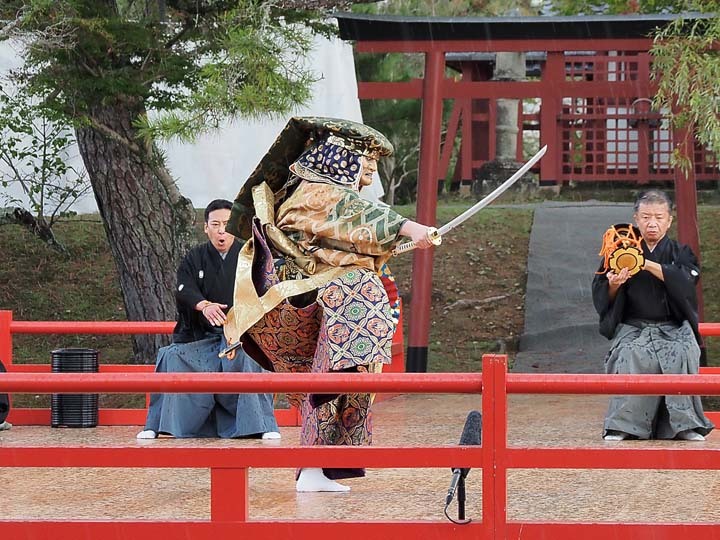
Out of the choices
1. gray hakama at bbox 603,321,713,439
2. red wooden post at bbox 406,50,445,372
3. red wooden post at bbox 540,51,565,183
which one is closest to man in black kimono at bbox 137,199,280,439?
gray hakama at bbox 603,321,713,439

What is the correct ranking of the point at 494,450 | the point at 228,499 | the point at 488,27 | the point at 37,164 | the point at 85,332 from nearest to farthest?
the point at 494,450
the point at 228,499
the point at 85,332
the point at 488,27
the point at 37,164

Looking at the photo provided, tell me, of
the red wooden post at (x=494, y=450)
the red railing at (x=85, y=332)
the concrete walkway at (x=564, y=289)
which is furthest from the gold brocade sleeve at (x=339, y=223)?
the concrete walkway at (x=564, y=289)

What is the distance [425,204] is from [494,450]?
21.3ft

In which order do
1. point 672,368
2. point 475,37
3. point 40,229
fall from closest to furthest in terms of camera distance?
point 672,368 < point 475,37 < point 40,229

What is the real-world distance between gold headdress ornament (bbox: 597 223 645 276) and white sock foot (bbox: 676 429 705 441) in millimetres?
975

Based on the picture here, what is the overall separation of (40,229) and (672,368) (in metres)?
9.58

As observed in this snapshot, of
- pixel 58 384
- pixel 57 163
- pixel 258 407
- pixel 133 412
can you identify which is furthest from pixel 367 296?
pixel 57 163

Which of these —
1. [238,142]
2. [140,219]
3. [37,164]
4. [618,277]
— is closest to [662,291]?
[618,277]

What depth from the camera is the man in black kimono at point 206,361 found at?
23.9 ft

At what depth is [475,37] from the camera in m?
10.2

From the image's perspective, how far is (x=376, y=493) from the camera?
566cm

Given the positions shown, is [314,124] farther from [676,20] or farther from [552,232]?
Result: [552,232]

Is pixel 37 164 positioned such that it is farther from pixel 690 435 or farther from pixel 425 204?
pixel 690 435

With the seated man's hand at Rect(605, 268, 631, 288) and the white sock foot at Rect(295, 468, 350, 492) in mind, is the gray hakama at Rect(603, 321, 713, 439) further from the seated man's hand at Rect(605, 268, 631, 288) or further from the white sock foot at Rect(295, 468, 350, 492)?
the white sock foot at Rect(295, 468, 350, 492)
